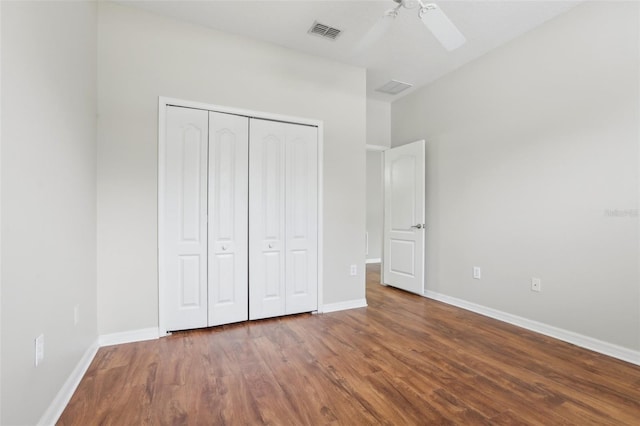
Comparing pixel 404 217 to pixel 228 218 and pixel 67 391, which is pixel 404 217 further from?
pixel 67 391

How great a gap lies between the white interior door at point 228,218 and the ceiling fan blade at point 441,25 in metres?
1.82

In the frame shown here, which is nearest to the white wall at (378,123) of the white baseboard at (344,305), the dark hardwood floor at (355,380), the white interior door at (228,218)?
the white interior door at (228,218)

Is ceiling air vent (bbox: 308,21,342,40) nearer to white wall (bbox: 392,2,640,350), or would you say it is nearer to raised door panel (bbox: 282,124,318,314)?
raised door panel (bbox: 282,124,318,314)

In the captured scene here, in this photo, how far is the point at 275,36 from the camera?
9.82 ft

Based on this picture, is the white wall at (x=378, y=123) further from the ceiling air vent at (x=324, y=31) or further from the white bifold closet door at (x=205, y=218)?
the white bifold closet door at (x=205, y=218)

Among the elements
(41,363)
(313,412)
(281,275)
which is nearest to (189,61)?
(281,275)

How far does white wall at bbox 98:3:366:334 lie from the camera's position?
2486mm

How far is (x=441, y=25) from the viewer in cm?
193

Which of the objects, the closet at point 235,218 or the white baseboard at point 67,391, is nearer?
the white baseboard at point 67,391

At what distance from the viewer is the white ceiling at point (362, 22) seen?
254cm

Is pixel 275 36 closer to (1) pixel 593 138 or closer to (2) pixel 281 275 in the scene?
(2) pixel 281 275

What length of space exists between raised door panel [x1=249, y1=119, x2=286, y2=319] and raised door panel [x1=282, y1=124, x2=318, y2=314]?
7 cm

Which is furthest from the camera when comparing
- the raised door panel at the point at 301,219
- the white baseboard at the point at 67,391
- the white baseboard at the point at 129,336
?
the raised door panel at the point at 301,219

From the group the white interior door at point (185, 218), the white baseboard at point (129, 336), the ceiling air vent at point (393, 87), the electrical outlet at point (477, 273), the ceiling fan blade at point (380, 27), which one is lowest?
the white baseboard at point (129, 336)
